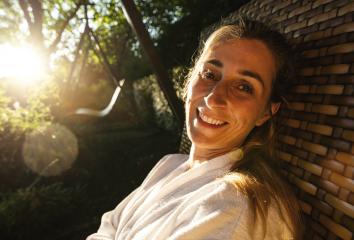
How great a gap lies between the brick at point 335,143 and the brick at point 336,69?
35 cm

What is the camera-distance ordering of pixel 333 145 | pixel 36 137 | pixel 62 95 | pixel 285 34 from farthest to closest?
pixel 36 137 → pixel 62 95 → pixel 285 34 → pixel 333 145

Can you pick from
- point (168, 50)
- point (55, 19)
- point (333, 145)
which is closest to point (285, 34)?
point (333, 145)

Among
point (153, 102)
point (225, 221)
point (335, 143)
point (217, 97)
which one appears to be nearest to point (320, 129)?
point (335, 143)

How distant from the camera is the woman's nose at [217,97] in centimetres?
162

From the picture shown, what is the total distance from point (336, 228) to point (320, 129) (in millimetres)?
517

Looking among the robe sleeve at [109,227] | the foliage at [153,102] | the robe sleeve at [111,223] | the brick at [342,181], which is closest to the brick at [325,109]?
the brick at [342,181]

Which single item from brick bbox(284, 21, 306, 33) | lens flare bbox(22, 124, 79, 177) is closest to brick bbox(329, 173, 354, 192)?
brick bbox(284, 21, 306, 33)

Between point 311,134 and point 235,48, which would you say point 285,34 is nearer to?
point 235,48

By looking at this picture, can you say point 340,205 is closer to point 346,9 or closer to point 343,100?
point 343,100

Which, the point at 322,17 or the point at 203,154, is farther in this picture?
the point at 203,154

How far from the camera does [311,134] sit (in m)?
1.71

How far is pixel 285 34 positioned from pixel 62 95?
4.91 metres

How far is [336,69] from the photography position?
156 centimetres

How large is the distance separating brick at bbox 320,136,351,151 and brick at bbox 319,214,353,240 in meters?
0.36
